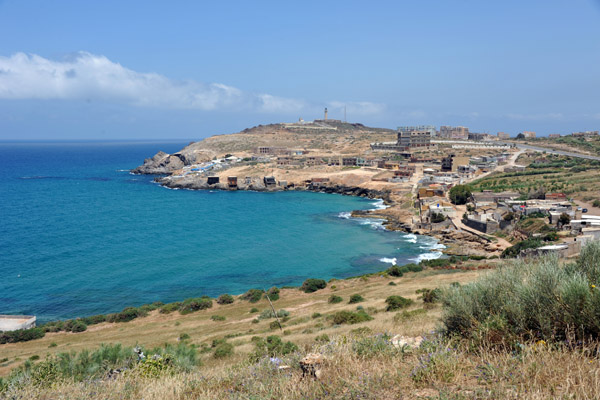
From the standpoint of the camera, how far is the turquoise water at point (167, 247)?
30.8 m

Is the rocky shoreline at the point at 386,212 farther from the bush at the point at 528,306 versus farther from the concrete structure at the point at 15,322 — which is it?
the concrete structure at the point at 15,322

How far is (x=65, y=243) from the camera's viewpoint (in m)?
43.1

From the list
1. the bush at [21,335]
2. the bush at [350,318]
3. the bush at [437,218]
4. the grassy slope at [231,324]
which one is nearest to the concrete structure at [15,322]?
the bush at [21,335]

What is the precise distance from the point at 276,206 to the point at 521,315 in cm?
5938

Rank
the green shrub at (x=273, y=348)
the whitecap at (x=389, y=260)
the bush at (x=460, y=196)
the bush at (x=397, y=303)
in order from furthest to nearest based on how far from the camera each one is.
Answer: the bush at (x=460, y=196), the whitecap at (x=389, y=260), the bush at (x=397, y=303), the green shrub at (x=273, y=348)

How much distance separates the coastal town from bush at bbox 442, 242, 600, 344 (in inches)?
648

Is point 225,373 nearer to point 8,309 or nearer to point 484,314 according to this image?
point 484,314

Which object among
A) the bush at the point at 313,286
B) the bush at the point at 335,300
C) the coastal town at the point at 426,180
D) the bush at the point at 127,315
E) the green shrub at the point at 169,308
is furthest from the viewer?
the coastal town at the point at 426,180

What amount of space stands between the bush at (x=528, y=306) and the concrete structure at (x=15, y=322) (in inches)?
1008

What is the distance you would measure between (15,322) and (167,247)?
19243mm

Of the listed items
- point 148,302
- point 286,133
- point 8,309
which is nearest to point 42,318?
point 8,309

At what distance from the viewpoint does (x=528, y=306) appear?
22.0 feet

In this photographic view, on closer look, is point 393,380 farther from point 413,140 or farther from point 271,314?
point 413,140

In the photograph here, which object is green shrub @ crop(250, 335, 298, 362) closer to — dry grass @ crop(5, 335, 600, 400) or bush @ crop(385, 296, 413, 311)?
dry grass @ crop(5, 335, 600, 400)
